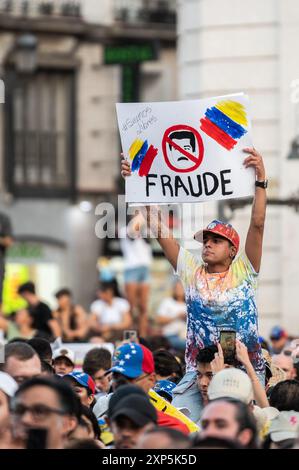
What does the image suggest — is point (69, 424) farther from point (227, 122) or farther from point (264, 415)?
point (227, 122)

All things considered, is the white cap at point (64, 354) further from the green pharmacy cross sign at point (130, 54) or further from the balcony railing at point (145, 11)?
the balcony railing at point (145, 11)

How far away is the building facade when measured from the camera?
68.9 feet

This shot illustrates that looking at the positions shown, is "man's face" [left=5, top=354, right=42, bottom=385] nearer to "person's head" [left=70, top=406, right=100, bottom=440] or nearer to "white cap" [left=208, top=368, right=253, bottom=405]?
"person's head" [left=70, top=406, right=100, bottom=440]

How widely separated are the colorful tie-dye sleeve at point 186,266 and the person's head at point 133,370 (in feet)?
2.20

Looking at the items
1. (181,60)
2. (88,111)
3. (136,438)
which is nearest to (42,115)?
(88,111)

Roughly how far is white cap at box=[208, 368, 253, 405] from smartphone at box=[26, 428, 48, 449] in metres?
→ 1.48

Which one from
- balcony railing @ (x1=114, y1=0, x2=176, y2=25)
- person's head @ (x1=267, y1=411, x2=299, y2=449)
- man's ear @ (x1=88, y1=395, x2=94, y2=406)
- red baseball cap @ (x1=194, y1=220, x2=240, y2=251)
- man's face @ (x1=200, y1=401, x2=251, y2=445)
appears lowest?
man's ear @ (x1=88, y1=395, x2=94, y2=406)

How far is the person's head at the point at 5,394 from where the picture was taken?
7.89 m

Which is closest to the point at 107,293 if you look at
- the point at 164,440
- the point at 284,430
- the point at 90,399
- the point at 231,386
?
the point at 90,399

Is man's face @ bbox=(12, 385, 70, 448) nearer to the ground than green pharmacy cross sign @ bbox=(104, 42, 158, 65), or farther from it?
nearer to the ground

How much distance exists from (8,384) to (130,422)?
1.31 metres

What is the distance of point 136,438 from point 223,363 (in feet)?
6.53

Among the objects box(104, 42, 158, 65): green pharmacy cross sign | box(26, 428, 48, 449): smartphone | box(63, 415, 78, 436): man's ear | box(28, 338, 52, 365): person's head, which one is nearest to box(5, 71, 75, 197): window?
box(104, 42, 158, 65): green pharmacy cross sign

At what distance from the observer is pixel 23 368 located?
31.0ft
